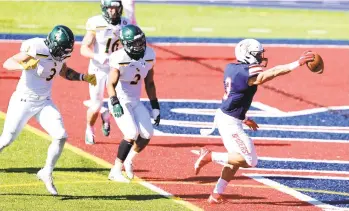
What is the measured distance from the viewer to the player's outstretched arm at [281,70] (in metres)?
13.4

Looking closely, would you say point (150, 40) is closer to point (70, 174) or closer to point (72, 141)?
point (72, 141)

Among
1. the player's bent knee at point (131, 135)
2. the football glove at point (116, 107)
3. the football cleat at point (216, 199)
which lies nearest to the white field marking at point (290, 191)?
the football cleat at point (216, 199)

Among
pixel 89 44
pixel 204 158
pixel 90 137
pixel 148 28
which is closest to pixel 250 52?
pixel 204 158

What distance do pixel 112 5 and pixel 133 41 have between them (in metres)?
2.32

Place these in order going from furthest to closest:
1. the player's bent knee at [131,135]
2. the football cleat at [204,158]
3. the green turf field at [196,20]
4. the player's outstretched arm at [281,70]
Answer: the green turf field at [196,20] → the player's bent knee at [131,135] → the football cleat at [204,158] → the player's outstretched arm at [281,70]

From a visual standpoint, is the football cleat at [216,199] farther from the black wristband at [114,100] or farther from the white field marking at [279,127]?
the white field marking at [279,127]

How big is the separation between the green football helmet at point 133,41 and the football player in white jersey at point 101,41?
219cm

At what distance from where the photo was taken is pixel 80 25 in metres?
28.0

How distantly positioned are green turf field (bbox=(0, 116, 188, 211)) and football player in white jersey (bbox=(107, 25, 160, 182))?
47cm

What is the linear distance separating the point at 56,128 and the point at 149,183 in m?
1.89

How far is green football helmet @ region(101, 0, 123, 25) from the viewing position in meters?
16.8

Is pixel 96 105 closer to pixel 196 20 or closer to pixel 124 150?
pixel 124 150

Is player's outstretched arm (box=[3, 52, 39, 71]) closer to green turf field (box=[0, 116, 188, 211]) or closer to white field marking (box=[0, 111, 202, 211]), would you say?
green turf field (box=[0, 116, 188, 211])

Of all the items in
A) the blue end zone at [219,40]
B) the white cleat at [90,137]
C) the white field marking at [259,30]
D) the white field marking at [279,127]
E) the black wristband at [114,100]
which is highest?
the black wristband at [114,100]
